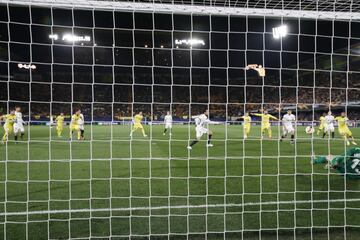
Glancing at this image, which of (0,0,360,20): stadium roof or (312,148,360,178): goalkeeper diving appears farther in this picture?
(312,148,360,178): goalkeeper diving

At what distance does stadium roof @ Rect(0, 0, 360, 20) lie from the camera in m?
5.14

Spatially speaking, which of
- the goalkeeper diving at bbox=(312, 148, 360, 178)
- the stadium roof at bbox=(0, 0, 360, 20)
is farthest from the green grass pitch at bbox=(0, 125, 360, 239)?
the stadium roof at bbox=(0, 0, 360, 20)

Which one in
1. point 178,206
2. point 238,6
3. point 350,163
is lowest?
point 178,206

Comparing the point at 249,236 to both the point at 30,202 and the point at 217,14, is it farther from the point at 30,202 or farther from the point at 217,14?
the point at 30,202

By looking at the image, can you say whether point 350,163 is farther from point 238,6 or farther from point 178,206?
point 238,6

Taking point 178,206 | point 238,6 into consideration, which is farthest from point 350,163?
point 238,6

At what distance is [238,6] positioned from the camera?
5.67 metres

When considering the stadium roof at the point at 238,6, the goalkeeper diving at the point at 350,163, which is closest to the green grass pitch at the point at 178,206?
the goalkeeper diving at the point at 350,163

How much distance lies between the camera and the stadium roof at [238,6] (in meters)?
5.14

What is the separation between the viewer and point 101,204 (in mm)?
5816

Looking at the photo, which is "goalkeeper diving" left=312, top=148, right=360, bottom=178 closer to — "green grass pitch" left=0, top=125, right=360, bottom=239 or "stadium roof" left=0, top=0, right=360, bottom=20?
"green grass pitch" left=0, top=125, right=360, bottom=239

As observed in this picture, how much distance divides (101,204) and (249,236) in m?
2.43

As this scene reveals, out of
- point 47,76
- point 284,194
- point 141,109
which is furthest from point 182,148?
point 47,76

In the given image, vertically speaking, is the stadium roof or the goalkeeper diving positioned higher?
the stadium roof
